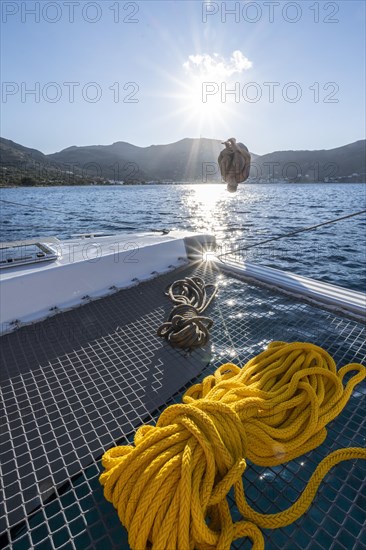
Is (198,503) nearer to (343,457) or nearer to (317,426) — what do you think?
(317,426)

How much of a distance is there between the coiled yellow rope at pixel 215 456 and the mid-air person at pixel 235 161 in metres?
2.55

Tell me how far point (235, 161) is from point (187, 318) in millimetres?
2032

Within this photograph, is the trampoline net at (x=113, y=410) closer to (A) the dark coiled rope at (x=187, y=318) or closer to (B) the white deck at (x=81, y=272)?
(A) the dark coiled rope at (x=187, y=318)

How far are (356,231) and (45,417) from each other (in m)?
18.0

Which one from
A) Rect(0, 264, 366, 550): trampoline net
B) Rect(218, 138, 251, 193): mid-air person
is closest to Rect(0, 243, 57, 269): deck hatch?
Rect(0, 264, 366, 550): trampoline net

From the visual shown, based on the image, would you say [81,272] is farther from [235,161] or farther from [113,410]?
[235,161]

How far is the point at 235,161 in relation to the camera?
3746 millimetres

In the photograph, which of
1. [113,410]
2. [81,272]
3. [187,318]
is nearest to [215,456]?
[113,410]

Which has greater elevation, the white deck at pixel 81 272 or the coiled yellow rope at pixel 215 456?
the white deck at pixel 81 272

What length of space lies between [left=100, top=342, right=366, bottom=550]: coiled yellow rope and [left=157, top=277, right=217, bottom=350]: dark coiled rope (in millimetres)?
1029

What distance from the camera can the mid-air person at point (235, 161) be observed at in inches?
147

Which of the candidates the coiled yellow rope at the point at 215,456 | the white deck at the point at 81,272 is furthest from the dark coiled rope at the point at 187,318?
the coiled yellow rope at the point at 215,456

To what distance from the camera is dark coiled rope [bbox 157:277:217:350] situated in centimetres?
309

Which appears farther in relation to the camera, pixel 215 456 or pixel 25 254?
pixel 25 254
